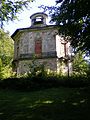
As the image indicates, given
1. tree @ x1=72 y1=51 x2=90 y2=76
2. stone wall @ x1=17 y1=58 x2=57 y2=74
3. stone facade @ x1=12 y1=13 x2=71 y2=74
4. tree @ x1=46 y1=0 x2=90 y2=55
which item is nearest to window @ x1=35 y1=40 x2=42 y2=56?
stone facade @ x1=12 y1=13 x2=71 y2=74

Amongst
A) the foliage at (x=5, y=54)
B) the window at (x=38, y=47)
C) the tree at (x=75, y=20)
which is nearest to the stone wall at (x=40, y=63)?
the window at (x=38, y=47)

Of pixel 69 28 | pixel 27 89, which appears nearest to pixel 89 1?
pixel 69 28

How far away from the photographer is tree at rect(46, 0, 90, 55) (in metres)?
14.1

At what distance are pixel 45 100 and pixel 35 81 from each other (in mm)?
7821

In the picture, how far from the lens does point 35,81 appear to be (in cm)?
2316

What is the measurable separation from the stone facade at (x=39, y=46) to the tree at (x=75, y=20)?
23782 mm

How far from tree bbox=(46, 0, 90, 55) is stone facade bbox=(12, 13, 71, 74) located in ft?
78.0

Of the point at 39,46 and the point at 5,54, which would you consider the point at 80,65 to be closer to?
the point at 39,46

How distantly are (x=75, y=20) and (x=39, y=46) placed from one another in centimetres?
2787

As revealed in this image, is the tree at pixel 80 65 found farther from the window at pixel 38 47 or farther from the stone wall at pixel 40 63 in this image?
the window at pixel 38 47

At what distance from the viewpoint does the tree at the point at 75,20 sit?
1408 cm

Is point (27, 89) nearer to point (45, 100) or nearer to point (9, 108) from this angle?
point (45, 100)

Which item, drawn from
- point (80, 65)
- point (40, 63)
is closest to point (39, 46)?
point (40, 63)

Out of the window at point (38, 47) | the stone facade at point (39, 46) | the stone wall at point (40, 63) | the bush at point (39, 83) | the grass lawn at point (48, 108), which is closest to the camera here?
the grass lawn at point (48, 108)
